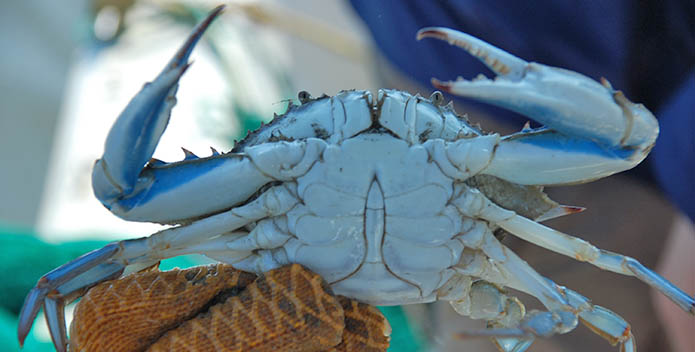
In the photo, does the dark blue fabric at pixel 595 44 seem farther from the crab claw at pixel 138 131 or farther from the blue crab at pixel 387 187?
the crab claw at pixel 138 131

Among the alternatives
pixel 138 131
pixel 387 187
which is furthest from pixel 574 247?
pixel 138 131

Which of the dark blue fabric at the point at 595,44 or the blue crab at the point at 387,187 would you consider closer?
the blue crab at the point at 387,187

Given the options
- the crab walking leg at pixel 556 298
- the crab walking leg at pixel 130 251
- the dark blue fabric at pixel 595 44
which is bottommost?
the crab walking leg at pixel 556 298

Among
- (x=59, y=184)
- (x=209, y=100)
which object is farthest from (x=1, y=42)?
(x=209, y=100)

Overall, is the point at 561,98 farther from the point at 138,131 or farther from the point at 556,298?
the point at 138,131

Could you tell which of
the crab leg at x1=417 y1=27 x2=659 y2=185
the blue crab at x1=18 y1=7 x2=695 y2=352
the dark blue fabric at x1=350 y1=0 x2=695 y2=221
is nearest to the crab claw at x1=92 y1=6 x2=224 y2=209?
the blue crab at x1=18 y1=7 x2=695 y2=352

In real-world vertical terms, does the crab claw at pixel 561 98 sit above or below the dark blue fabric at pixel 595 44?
below

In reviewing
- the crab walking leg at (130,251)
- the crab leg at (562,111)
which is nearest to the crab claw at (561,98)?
the crab leg at (562,111)
